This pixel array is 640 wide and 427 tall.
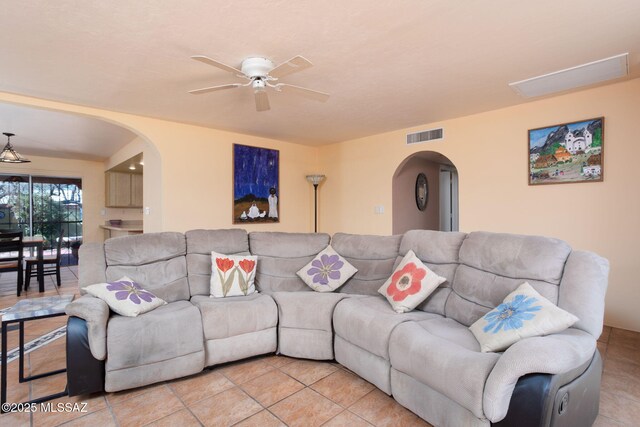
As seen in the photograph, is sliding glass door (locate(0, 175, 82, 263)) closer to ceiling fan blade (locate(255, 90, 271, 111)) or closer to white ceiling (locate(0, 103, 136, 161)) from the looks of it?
white ceiling (locate(0, 103, 136, 161))

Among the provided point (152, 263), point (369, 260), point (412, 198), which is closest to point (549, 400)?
point (369, 260)

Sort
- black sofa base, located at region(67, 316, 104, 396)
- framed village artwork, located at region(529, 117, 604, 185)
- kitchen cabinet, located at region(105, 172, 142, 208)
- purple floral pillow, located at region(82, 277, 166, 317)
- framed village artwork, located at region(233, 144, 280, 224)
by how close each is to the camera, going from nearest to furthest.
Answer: black sofa base, located at region(67, 316, 104, 396), purple floral pillow, located at region(82, 277, 166, 317), framed village artwork, located at region(529, 117, 604, 185), framed village artwork, located at region(233, 144, 280, 224), kitchen cabinet, located at region(105, 172, 142, 208)

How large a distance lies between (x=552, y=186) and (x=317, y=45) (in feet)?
9.38

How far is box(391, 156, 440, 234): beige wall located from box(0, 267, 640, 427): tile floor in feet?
9.84

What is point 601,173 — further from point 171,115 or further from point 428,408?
point 171,115

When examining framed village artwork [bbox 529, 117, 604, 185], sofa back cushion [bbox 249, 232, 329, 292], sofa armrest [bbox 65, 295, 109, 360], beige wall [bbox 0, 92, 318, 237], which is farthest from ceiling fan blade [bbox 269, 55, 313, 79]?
framed village artwork [bbox 529, 117, 604, 185]

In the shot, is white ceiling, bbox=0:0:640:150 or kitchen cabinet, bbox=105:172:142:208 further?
kitchen cabinet, bbox=105:172:142:208

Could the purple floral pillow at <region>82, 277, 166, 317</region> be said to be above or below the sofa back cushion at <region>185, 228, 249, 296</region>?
below

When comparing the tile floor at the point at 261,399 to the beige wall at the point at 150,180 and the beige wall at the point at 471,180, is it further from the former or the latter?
the beige wall at the point at 150,180

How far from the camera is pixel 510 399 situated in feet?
4.53

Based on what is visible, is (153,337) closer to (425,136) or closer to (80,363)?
(80,363)

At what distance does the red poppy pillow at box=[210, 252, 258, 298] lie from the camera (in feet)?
9.02

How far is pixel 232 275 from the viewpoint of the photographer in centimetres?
280

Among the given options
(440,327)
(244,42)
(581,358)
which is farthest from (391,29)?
(581,358)
